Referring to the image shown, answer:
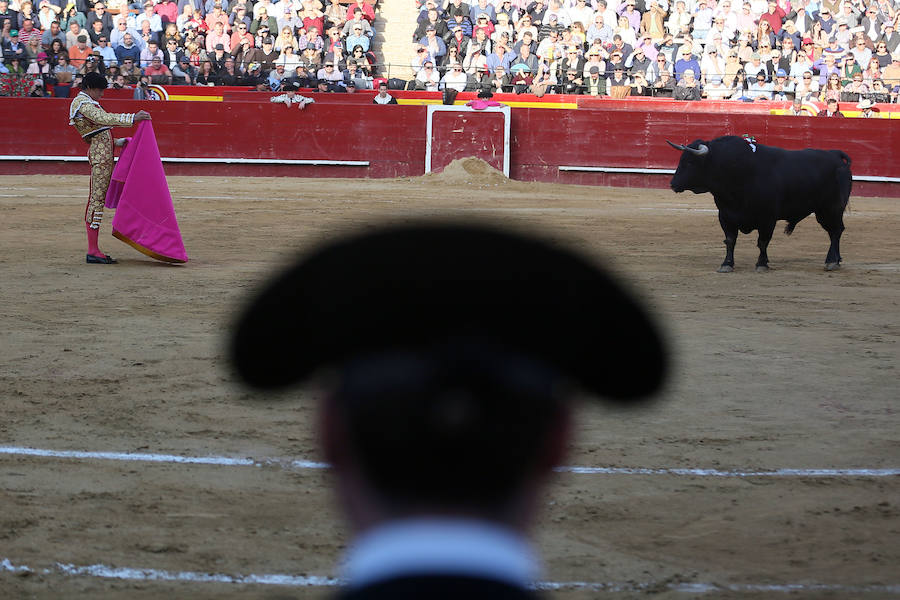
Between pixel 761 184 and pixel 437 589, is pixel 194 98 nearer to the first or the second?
pixel 761 184

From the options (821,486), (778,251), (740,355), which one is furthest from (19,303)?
(778,251)

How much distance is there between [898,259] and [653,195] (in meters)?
6.01

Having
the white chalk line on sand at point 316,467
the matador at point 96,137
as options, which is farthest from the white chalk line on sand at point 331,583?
the matador at point 96,137

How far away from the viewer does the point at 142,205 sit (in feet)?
26.7

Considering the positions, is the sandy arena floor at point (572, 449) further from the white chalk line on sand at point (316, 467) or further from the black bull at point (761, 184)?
the black bull at point (761, 184)

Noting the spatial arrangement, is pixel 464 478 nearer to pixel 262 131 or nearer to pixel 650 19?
pixel 262 131

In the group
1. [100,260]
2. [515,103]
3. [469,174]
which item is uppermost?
[515,103]

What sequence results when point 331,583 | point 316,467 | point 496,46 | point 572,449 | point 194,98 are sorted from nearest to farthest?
point 331,583 → point 316,467 → point 572,449 → point 194,98 → point 496,46

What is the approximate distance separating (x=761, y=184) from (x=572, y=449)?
480 centimetres

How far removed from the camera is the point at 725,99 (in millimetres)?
17562

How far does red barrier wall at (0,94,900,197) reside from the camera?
15891 mm

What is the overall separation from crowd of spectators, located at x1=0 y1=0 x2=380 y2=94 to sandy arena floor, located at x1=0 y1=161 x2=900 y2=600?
8.84m

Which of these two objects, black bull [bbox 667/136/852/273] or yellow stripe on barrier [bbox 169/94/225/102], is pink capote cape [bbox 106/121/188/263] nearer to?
black bull [bbox 667/136/852/273]

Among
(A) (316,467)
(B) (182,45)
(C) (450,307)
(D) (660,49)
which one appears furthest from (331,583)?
(D) (660,49)
